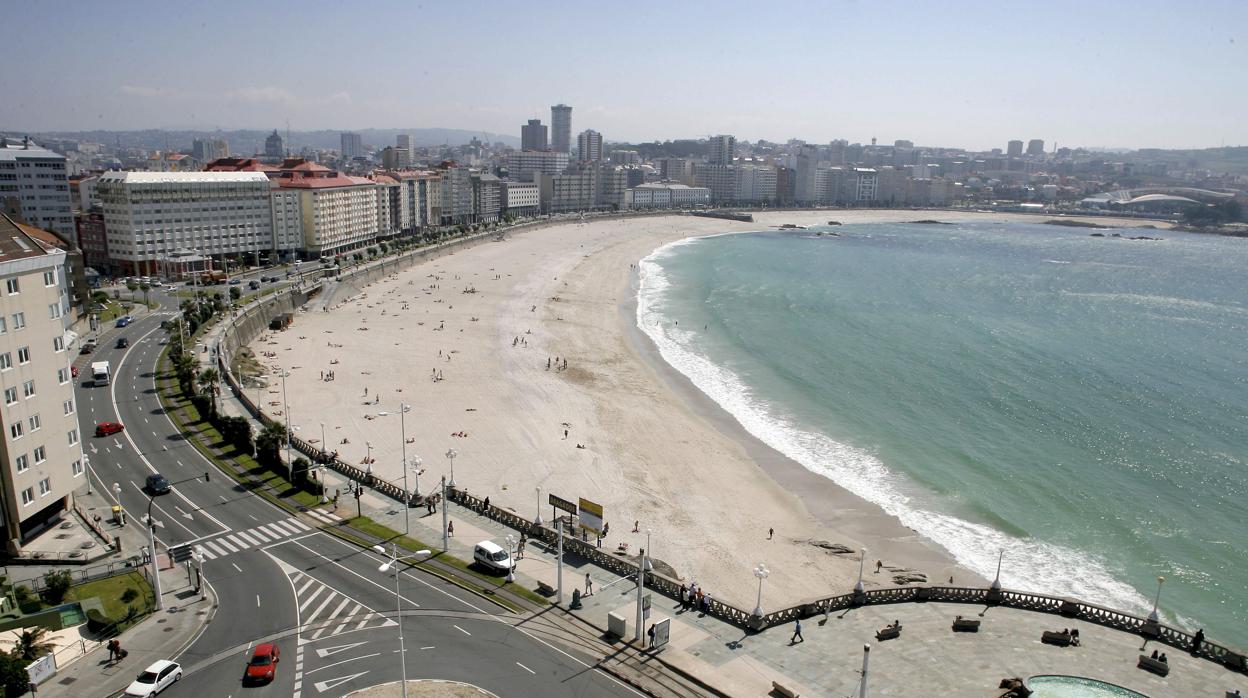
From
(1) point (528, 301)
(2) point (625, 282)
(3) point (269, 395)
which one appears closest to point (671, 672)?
(3) point (269, 395)

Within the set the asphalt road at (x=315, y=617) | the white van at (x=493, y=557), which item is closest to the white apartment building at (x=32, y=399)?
the asphalt road at (x=315, y=617)

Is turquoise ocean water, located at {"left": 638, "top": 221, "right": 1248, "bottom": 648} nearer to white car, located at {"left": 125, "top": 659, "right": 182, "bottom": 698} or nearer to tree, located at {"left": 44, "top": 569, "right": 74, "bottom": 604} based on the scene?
white car, located at {"left": 125, "top": 659, "right": 182, "bottom": 698}

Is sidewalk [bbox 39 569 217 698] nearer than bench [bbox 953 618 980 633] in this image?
Yes

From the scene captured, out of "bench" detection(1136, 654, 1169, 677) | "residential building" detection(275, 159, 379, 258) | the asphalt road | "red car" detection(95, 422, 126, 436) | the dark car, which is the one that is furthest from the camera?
"residential building" detection(275, 159, 379, 258)

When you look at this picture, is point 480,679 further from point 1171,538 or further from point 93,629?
point 1171,538

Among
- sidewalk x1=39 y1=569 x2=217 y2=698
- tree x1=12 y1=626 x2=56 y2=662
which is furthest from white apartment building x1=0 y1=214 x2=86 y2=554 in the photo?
tree x1=12 y1=626 x2=56 y2=662

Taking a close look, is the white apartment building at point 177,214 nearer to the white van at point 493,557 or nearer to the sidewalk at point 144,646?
the sidewalk at point 144,646

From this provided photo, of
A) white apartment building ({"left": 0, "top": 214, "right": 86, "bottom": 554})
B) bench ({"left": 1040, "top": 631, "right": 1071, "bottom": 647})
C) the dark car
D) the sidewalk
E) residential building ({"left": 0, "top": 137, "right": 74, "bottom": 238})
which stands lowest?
the sidewalk

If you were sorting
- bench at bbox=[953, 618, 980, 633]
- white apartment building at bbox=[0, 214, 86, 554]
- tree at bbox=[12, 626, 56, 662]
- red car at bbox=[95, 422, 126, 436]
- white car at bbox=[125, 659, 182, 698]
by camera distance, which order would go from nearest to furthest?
1. white car at bbox=[125, 659, 182, 698]
2. tree at bbox=[12, 626, 56, 662]
3. bench at bbox=[953, 618, 980, 633]
4. white apartment building at bbox=[0, 214, 86, 554]
5. red car at bbox=[95, 422, 126, 436]
